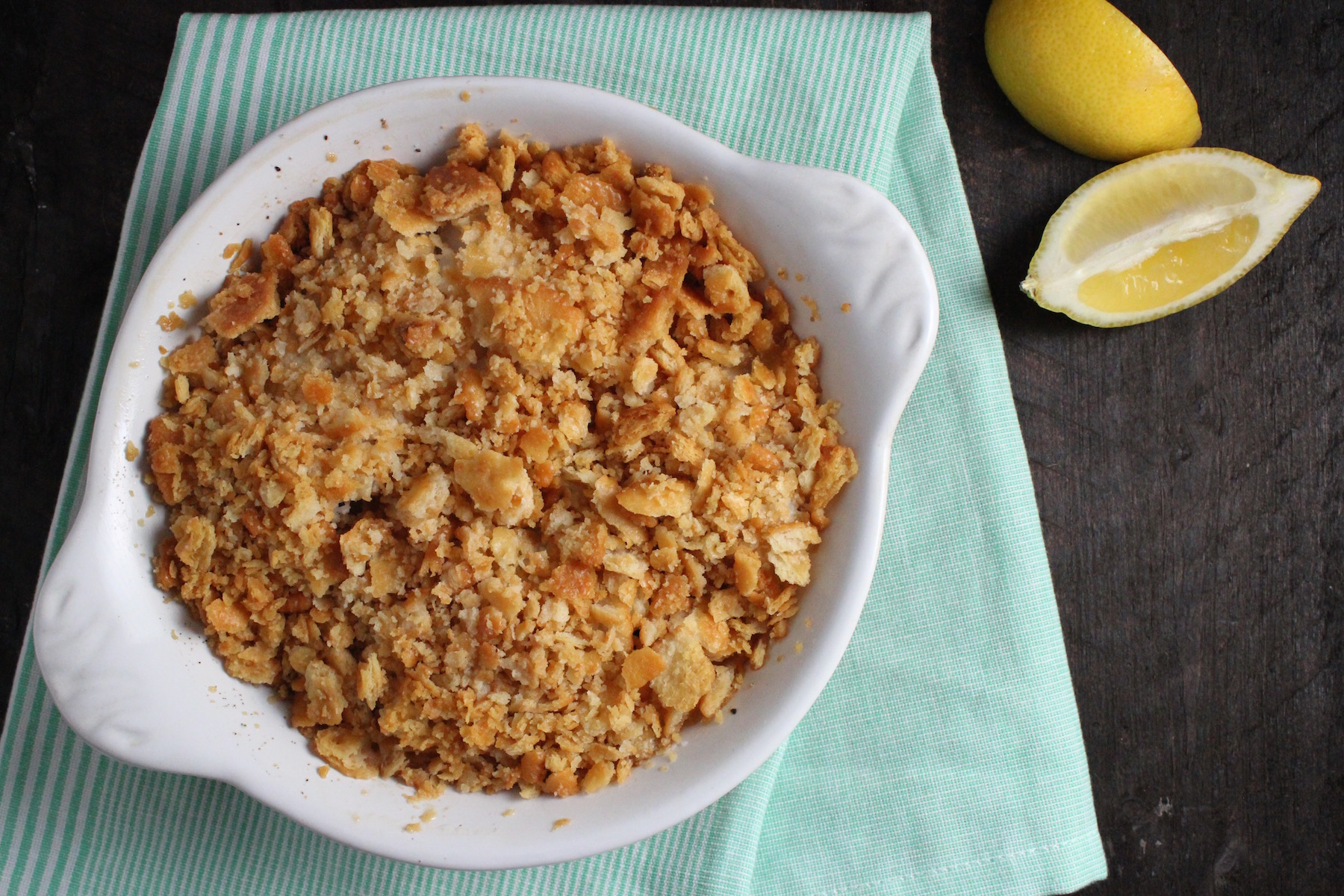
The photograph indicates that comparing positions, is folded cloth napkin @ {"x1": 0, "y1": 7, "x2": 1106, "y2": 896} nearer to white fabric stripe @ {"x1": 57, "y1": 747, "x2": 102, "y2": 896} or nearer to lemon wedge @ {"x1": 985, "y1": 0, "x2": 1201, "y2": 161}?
white fabric stripe @ {"x1": 57, "y1": 747, "x2": 102, "y2": 896}

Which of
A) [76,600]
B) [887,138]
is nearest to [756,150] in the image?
[887,138]

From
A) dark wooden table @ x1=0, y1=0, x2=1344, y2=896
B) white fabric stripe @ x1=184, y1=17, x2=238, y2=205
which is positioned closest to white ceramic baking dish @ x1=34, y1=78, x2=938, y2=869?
white fabric stripe @ x1=184, y1=17, x2=238, y2=205

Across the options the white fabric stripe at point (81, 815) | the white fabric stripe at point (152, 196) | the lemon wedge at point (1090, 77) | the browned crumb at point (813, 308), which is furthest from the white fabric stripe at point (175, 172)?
the lemon wedge at point (1090, 77)

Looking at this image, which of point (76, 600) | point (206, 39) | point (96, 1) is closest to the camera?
point (76, 600)

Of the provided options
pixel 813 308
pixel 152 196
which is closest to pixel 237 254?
pixel 152 196

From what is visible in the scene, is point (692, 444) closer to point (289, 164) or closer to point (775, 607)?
point (775, 607)

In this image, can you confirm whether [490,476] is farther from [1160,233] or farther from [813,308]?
[1160,233]
